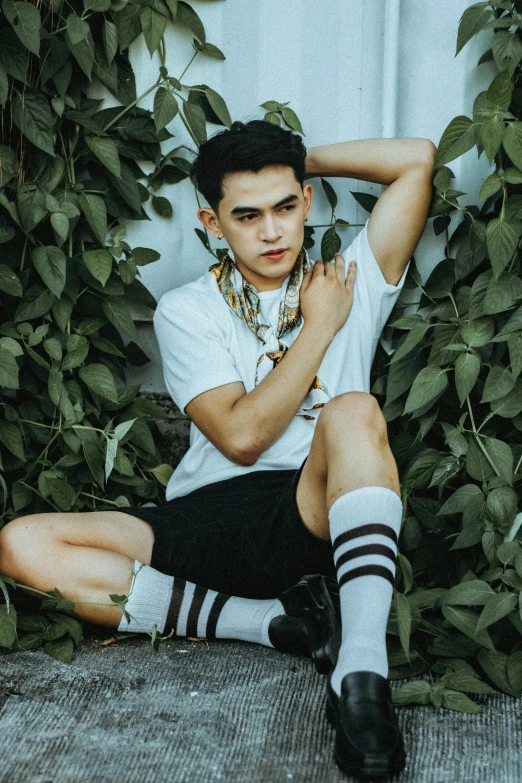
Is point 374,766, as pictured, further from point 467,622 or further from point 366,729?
point 467,622

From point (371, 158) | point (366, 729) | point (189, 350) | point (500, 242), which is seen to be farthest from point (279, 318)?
Result: point (366, 729)

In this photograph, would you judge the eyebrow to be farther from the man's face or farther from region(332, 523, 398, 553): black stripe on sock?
region(332, 523, 398, 553): black stripe on sock

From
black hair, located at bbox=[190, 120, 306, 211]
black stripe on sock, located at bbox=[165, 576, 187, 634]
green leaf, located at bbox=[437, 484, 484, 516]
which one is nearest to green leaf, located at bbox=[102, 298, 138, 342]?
black hair, located at bbox=[190, 120, 306, 211]

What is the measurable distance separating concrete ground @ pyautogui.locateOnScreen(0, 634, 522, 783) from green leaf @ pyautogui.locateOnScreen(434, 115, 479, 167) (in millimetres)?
1075

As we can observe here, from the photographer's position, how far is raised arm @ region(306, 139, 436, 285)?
2.00 metres

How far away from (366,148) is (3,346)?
3.09 feet

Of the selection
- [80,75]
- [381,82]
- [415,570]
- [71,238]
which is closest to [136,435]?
[71,238]

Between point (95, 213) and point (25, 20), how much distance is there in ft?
1.46

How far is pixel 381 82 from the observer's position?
215 cm

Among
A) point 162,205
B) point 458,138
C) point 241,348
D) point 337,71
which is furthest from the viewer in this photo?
point 162,205

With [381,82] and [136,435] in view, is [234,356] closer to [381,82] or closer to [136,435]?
[136,435]

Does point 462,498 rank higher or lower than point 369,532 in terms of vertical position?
lower

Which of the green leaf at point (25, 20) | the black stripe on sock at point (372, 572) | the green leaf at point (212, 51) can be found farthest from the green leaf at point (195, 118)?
the black stripe on sock at point (372, 572)

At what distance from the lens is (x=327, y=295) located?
2.02 metres
